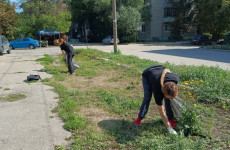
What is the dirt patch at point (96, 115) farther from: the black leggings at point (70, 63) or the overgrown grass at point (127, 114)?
the black leggings at point (70, 63)

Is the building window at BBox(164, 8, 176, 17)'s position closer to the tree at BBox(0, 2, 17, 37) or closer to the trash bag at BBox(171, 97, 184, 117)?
the tree at BBox(0, 2, 17, 37)

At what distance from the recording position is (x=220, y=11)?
1106 inches

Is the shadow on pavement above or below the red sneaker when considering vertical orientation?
above

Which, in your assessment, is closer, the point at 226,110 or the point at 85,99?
the point at 226,110

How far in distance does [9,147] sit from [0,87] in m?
4.42

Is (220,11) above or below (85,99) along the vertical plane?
above

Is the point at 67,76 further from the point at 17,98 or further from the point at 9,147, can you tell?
the point at 9,147

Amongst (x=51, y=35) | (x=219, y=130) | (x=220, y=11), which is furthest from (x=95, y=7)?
(x=219, y=130)

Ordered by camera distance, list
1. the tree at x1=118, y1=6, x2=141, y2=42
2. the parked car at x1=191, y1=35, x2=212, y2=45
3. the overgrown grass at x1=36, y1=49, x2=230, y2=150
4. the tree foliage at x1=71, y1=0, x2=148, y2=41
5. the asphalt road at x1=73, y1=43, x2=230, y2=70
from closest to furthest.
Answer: the overgrown grass at x1=36, y1=49, x2=230, y2=150
the asphalt road at x1=73, y1=43, x2=230, y2=70
the parked car at x1=191, y1=35, x2=212, y2=45
the tree at x1=118, y1=6, x2=141, y2=42
the tree foliage at x1=71, y1=0, x2=148, y2=41

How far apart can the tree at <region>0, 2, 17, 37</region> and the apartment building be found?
81.8 feet

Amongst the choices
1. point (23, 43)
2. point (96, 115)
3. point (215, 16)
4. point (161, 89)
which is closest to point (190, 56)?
point (96, 115)

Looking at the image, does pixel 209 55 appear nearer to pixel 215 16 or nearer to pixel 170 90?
pixel 170 90

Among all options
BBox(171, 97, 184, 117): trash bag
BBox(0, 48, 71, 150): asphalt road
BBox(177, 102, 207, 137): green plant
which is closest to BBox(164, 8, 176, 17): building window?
BBox(0, 48, 71, 150): asphalt road

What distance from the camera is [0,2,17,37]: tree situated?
2664cm
